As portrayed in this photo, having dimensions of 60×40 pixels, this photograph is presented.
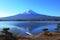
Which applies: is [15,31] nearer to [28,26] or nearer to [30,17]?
[28,26]

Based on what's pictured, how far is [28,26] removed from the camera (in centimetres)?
323

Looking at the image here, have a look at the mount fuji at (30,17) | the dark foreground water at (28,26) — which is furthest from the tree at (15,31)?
the mount fuji at (30,17)

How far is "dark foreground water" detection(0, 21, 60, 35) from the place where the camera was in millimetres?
3201

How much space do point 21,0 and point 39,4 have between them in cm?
34

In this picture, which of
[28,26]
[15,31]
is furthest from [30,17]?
[15,31]

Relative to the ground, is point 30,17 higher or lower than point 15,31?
higher

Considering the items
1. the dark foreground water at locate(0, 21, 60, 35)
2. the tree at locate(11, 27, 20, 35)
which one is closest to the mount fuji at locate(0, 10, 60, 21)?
the dark foreground water at locate(0, 21, 60, 35)

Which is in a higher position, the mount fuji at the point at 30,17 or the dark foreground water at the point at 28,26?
the mount fuji at the point at 30,17

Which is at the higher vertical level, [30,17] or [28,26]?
[30,17]

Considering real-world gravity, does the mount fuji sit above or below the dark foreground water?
above

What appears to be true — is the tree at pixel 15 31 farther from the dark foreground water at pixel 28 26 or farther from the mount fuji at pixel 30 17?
the mount fuji at pixel 30 17

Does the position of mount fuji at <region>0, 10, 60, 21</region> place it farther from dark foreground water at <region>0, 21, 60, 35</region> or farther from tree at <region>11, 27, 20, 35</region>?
tree at <region>11, 27, 20, 35</region>

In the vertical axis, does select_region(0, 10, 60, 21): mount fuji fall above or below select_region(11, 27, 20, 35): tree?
above

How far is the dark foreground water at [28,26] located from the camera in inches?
126
